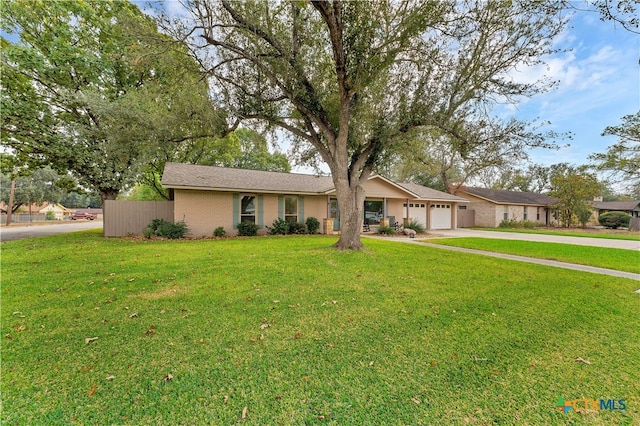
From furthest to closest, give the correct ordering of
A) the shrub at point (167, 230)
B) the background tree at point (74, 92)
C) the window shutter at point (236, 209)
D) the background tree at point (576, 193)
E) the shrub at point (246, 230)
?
1. the background tree at point (576, 193)
2. the window shutter at point (236, 209)
3. the shrub at point (246, 230)
4. the shrub at point (167, 230)
5. the background tree at point (74, 92)

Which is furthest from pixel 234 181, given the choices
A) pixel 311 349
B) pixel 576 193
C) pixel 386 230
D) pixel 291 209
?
pixel 576 193

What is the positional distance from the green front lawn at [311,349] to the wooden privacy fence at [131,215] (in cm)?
861

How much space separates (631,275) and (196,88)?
13139 millimetres

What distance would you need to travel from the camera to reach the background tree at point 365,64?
278 inches

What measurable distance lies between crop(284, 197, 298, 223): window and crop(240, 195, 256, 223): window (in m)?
1.85

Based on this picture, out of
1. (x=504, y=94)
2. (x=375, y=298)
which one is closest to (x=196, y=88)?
(x=375, y=298)

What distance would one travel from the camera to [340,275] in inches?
247

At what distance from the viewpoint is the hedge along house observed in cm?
1324

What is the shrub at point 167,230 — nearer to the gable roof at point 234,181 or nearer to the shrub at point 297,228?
the gable roof at point 234,181

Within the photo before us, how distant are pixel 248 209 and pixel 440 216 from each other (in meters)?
15.7

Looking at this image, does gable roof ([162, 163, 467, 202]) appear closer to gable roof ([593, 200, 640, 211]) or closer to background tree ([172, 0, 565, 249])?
background tree ([172, 0, 565, 249])

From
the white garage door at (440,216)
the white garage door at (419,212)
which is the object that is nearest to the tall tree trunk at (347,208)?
the white garage door at (419,212)

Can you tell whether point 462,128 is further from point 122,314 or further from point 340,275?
point 122,314

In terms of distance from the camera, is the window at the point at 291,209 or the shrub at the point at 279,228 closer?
the shrub at the point at 279,228
